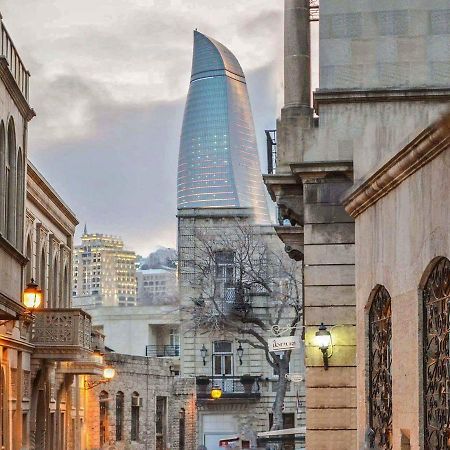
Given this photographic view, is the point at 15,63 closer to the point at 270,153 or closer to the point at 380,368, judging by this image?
the point at 270,153

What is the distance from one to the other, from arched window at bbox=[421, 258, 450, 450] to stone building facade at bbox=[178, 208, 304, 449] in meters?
49.1

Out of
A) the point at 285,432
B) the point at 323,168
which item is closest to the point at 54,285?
the point at 285,432

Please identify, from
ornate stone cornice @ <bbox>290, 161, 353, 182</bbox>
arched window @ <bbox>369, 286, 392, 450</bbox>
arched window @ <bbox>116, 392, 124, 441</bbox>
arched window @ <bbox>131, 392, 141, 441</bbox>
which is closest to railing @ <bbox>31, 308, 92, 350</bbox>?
ornate stone cornice @ <bbox>290, 161, 353, 182</bbox>

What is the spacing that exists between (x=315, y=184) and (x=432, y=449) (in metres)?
8.77

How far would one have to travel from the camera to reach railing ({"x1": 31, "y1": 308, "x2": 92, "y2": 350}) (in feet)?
109

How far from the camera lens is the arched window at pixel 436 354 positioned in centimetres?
1322

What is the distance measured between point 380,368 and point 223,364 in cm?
4869

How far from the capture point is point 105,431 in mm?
49438

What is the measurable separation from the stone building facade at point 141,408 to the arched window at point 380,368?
2969 cm

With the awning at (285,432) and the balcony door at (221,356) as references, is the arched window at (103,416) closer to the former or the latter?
the awning at (285,432)

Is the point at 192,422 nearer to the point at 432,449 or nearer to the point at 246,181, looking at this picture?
the point at 432,449

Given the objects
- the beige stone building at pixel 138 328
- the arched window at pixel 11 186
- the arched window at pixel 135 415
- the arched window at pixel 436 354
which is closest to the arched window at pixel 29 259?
the arched window at pixel 11 186

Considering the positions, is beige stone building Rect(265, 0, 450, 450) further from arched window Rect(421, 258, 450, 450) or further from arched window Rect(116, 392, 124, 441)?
arched window Rect(116, 392, 124, 441)

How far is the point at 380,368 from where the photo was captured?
16.8 meters
